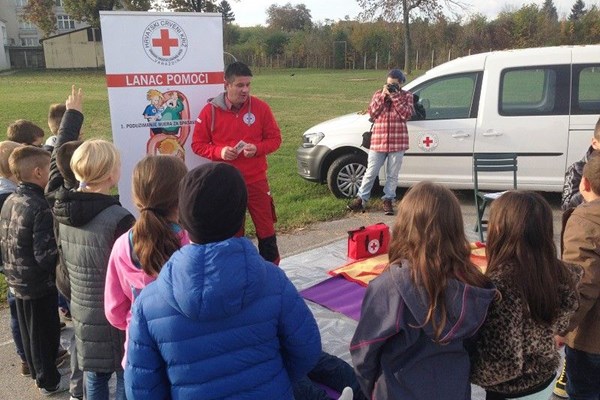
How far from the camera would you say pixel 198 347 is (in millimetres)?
1771

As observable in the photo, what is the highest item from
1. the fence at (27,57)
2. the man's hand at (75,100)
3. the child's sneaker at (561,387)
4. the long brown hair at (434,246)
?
the fence at (27,57)

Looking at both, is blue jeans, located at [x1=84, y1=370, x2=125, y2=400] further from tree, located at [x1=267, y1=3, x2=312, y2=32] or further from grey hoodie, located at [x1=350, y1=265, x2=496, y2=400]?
tree, located at [x1=267, y1=3, x2=312, y2=32]

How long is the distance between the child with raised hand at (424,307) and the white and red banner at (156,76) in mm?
2978

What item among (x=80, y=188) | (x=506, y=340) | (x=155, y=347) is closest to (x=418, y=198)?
(x=506, y=340)

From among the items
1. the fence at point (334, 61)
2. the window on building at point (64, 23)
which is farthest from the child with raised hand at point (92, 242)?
the window on building at point (64, 23)

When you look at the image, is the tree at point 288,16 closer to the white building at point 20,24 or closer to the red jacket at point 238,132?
the white building at point 20,24

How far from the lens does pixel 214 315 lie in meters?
1.70

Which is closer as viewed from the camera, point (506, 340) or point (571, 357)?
point (506, 340)

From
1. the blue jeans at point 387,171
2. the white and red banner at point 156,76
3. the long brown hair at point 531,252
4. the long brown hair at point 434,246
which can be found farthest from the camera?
the blue jeans at point 387,171

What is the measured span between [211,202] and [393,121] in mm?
5366

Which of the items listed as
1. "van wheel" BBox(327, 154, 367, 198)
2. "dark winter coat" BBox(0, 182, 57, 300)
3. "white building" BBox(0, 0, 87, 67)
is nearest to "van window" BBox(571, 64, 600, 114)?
"van wheel" BBox(327, 154, 367, 198)

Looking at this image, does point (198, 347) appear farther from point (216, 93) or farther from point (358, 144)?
point (358, 144)

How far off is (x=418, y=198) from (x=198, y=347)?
98 cm

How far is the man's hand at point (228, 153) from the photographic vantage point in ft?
14.7
